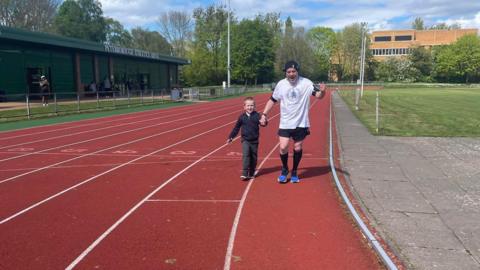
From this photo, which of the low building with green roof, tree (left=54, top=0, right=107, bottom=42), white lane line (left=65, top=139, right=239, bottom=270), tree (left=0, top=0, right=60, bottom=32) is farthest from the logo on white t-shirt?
tree (left=54, top=0, right=107, bottom=42)

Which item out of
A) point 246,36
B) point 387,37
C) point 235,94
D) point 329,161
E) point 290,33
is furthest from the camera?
point 387,37

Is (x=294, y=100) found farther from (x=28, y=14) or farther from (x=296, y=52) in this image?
(x=296, y=52)

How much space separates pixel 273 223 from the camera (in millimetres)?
5188

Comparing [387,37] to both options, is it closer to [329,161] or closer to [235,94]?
[235,94]

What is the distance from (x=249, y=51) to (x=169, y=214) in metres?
71.8

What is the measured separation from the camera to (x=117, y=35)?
295ft

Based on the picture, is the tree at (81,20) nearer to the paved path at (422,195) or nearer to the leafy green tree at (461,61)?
the paved path at (422,195)

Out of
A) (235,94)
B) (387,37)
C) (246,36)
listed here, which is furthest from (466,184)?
(387,37)

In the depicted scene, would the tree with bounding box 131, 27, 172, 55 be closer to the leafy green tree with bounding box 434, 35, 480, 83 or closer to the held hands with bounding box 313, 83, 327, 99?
the leafy green tree with bounding box 434, 35, 480, 83

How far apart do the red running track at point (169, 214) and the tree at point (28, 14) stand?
210ft

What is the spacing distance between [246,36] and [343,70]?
43.7m

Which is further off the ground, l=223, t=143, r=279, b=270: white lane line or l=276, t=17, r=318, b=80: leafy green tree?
l=276, t=17, r=318, b=80: leafy green tree

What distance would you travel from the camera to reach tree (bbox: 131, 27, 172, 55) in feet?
279

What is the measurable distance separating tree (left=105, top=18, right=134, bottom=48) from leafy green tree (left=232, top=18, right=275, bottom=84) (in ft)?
91.8
